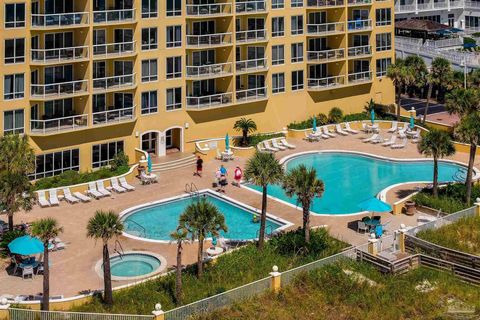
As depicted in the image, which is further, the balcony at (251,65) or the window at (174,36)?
the balcony at (251,65)

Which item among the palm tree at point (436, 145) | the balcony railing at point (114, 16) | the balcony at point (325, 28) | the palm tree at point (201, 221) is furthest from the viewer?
the balcony at point (325, 28)

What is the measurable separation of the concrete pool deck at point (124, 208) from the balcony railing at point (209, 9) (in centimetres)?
1086

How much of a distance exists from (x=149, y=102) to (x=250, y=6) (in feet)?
36.7

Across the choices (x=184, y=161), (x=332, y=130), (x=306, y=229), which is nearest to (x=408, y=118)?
(x=332, y=130)

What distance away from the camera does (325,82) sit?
6406 cm

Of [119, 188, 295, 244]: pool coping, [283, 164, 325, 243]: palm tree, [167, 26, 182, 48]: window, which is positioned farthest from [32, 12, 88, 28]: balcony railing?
[283, 164, 325, 243]: palm tree

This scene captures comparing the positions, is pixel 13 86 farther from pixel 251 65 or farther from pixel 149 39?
pixel 251 65

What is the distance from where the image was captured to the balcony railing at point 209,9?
56031 millimetres

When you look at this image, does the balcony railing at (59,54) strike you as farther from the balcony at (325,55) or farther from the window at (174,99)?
the balcony at (325,55)

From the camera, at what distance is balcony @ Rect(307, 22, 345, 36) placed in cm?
6306

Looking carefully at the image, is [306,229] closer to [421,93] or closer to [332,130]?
[332,130]

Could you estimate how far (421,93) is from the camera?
7500 centimetres

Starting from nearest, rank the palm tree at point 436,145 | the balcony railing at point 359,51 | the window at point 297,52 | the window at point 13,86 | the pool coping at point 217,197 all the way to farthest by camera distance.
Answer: the pool coping at point 217,197
the palm tree at point 436,145
the window at point 13,86
the window at point 297,52
the balcony railing at point 359,51

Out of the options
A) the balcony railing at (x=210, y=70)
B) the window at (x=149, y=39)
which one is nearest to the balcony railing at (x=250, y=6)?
the balcony railing at (x=210, y=70)
